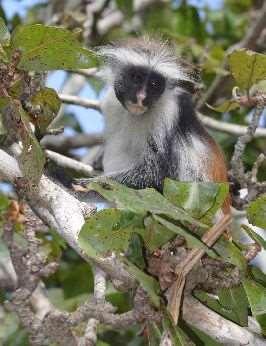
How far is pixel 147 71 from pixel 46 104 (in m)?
1.51

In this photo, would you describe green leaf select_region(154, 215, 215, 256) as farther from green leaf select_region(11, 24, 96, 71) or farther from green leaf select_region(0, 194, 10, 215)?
green leaf select_region(0, 194, 10, 215)

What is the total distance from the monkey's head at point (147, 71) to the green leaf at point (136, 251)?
2.18 meters

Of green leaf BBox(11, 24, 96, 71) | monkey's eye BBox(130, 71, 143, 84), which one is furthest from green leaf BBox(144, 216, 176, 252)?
monkey's eye BBox(130, 71, 143, 84)

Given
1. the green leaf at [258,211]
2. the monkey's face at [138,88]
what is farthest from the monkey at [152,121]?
the green leaf at [258,211]

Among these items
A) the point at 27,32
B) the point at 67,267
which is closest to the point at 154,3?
the point at 67,267

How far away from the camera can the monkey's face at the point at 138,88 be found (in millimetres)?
4539

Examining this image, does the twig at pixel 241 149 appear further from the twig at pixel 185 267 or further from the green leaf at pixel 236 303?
the twig at pixel 185 267

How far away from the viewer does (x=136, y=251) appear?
244cm

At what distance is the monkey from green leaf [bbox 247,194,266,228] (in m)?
1.86

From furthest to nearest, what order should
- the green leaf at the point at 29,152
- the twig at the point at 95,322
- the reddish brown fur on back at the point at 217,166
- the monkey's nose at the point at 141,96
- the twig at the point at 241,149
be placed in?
the monkey's nose at the point at 141,96 → the reddish brown fur on back at the point at 217,166 → the twig at the point at 241,149 → the green leaf at the point at 29,152 → the twig at the point at 95,322

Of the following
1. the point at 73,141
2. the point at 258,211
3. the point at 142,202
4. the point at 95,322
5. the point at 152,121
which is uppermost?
the point at 142,202

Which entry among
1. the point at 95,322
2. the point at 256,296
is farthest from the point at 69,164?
the point at 256,296

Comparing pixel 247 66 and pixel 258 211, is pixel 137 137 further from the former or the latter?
pixel 258 211

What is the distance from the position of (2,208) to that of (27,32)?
105 centimetres
